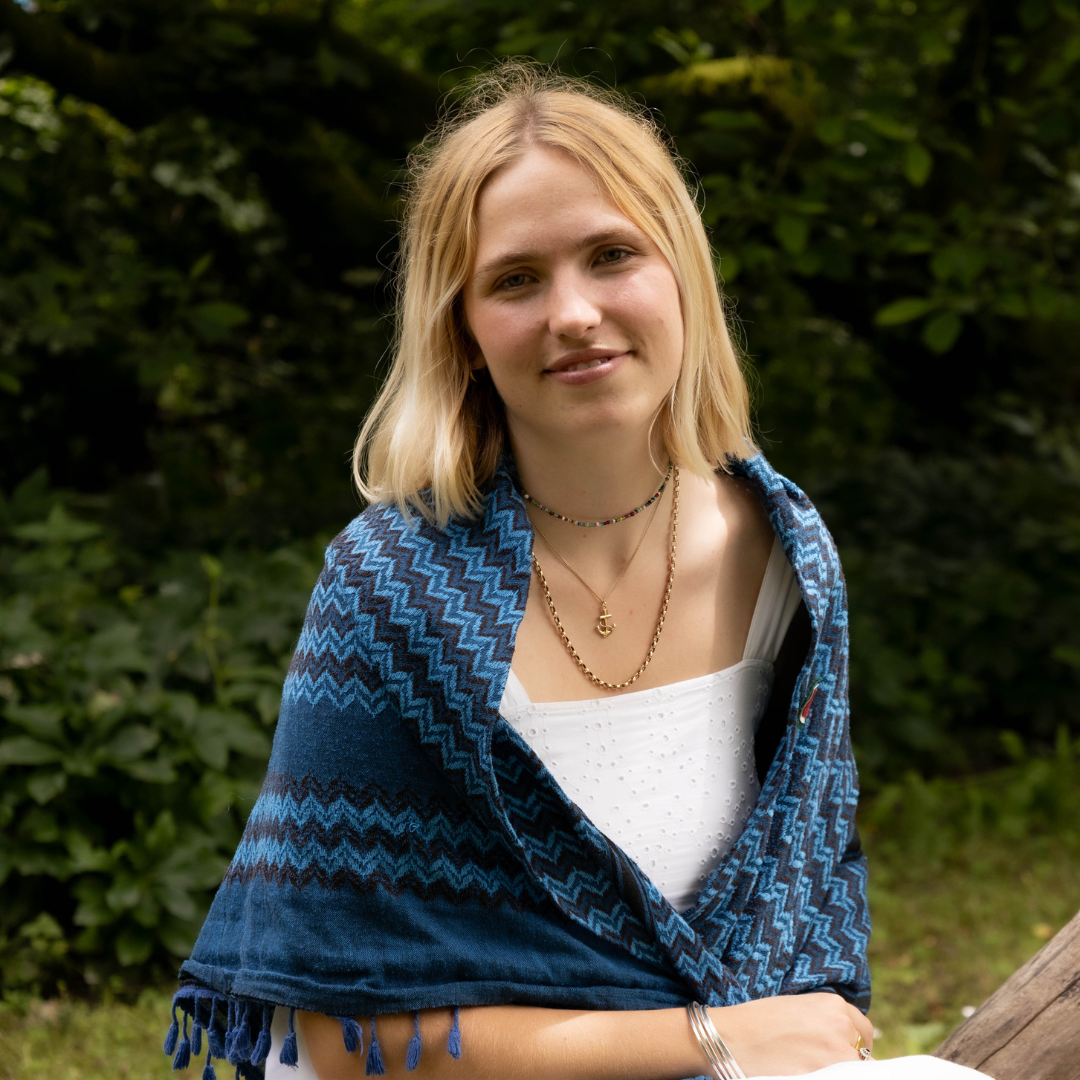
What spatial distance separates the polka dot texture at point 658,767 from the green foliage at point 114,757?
160cm

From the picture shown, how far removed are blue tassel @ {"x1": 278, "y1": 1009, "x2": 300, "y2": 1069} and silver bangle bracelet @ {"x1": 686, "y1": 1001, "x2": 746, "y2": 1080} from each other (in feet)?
1.52

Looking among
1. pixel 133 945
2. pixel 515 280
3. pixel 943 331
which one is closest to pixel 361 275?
pixel 943 331

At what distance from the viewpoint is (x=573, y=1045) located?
1312mm

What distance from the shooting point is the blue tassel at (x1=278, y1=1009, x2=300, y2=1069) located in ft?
4.29

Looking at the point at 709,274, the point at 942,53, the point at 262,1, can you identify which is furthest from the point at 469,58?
the point at 709,274

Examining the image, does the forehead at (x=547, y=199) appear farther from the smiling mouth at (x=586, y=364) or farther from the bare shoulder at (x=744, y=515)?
the bare shoulder at (x=744, y=515)

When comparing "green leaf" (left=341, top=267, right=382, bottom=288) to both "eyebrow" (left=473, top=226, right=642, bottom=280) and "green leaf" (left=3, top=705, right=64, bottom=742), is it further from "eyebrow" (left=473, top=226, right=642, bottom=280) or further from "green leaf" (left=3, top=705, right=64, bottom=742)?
"eyebrow" (left=473, top=226, right=642, bottom=280)

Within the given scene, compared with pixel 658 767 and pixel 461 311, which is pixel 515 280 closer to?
pixel 461 311

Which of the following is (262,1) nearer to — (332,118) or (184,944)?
(332,118)

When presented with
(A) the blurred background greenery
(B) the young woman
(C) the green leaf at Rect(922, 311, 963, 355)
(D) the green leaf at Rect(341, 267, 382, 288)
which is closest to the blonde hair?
(B) the young woman

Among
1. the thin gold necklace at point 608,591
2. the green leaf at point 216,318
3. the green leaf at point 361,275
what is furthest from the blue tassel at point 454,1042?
the green leaf at point 361,275

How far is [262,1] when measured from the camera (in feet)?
13.3

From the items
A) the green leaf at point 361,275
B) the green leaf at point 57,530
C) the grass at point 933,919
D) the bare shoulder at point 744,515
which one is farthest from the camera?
the green leaf at point 361,275

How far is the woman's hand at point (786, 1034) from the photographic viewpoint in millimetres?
1327
